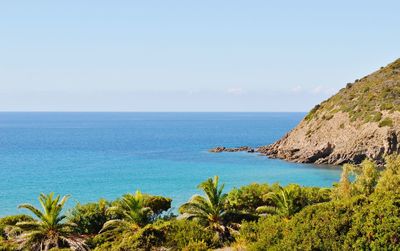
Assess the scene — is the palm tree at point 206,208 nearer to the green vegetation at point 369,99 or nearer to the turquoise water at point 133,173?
the turquoise water at point 133,173

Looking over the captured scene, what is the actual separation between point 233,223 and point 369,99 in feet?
244

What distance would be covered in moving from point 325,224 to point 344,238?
0.79 metres

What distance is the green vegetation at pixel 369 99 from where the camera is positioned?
86.4 metres

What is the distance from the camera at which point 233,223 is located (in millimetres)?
26672

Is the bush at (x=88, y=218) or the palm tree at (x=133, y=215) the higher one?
the palm tree at (x=133, y=215)

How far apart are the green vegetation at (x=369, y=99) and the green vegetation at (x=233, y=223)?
2189 inches

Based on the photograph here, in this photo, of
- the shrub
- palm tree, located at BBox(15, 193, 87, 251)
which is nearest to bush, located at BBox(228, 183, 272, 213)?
palm tree, located at BBox(15, 193, 87, 251)

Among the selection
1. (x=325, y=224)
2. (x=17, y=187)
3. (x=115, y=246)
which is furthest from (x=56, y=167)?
(x=325, y=224)

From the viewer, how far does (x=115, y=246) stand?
2255 centimetres

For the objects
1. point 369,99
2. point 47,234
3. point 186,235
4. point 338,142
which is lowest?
point 47,234

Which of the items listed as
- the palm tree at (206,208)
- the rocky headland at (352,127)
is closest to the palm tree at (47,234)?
the palm tree at (206,208)

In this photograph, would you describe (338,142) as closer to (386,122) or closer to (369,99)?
(386,122)

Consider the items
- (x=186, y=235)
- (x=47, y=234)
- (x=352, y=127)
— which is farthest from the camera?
(x=352, y=127)

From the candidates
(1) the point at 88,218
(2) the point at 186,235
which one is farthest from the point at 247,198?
(2) the point at 186,235
